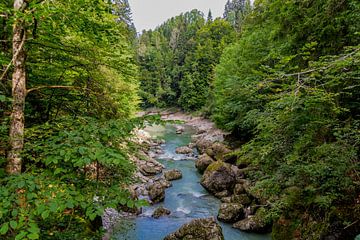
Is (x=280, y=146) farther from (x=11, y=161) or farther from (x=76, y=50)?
(x=11, y=161)

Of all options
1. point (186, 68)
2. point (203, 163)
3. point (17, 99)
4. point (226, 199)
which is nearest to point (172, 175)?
point (203, 163)

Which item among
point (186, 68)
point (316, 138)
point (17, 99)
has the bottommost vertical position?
point (316, 138)

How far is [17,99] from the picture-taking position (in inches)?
120

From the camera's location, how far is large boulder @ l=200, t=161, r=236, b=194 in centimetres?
1185

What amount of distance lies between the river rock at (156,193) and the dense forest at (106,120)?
4.16 meters

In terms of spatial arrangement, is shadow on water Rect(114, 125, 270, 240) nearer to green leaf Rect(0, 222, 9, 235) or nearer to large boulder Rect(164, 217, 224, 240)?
large boulder Rect(164, 217, 224, 240)

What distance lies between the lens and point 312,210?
21.7 feet

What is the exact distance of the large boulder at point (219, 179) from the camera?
11852 millimetres

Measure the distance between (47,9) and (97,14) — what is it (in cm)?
159

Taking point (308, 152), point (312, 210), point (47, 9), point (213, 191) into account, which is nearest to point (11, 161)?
point (47, 9)

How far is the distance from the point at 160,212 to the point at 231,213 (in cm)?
277

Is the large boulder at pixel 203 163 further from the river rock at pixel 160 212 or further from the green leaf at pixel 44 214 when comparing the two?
the green leaf at pixel 44 214

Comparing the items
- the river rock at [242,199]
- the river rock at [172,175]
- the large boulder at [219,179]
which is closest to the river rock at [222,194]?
the large boulder at [219,179]

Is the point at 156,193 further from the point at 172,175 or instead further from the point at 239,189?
the point at 239,189
